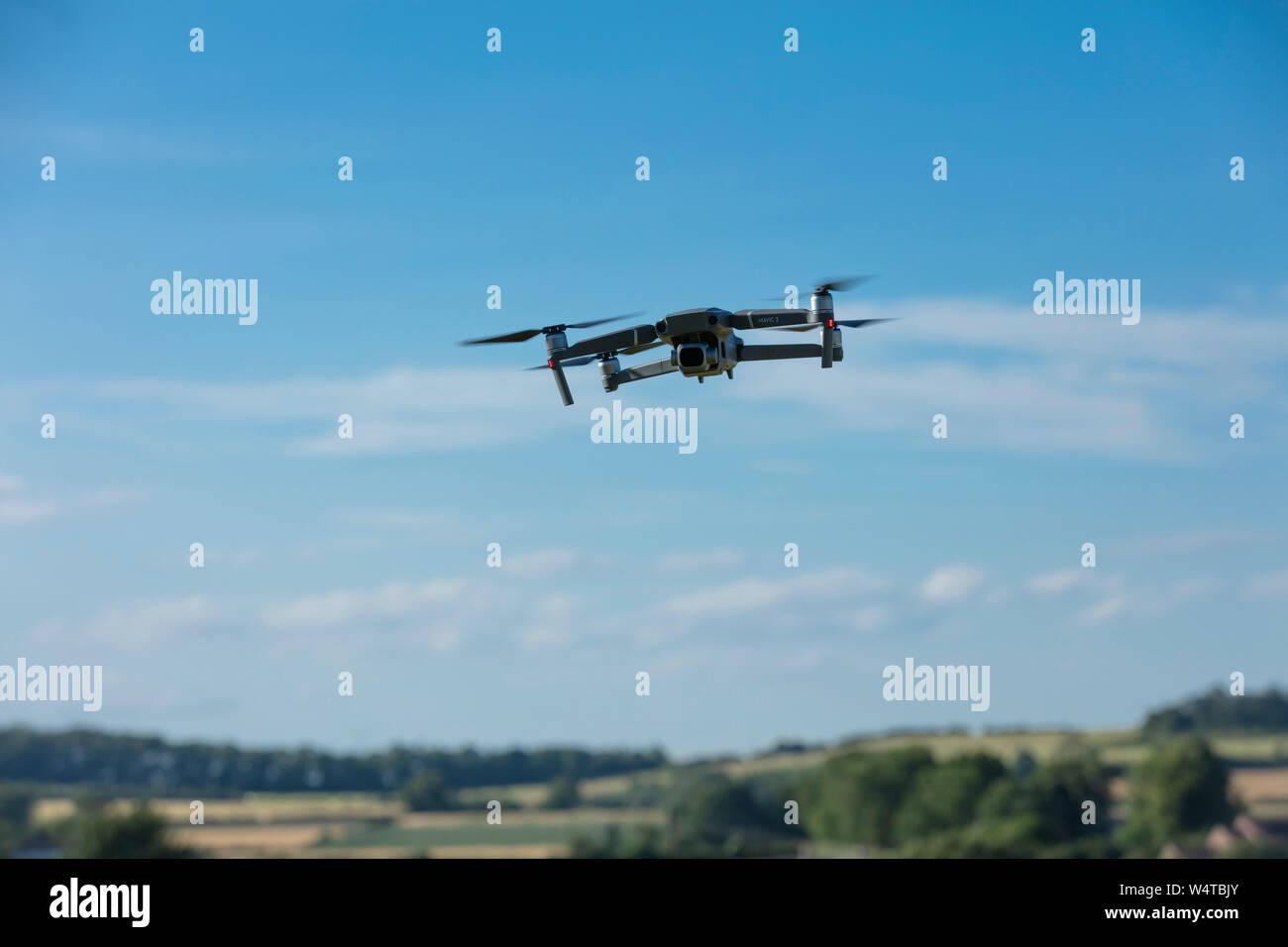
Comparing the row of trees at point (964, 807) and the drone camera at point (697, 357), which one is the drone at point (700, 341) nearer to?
the drone camera at point (697, 357)

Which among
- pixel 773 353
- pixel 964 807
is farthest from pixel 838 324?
pixel 964 807

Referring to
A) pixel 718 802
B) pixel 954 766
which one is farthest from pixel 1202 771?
pixel 718 802

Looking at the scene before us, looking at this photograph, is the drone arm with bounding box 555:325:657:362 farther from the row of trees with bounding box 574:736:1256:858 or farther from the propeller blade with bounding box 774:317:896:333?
the row of trees with bounding box 574:736:1256:858

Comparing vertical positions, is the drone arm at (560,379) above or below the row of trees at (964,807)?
above

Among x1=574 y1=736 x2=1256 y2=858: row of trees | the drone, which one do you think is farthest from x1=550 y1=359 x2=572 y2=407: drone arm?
x1=574 y1=736 x2=1256 y2=858: row of trees

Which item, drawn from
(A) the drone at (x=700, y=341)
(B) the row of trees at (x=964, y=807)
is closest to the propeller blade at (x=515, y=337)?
(A) the drone at (x=700, y=341)

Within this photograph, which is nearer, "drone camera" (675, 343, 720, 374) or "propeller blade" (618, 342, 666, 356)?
"drone camera" (675, 343, 720, 374)

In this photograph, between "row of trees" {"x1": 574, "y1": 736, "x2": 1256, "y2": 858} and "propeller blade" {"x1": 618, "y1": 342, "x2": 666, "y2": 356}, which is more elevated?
"propeller blade" {"x1": 618, "y1": 342, "x2": 666, "y2": 356}

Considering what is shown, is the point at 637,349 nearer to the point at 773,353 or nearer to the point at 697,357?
the point at 697,357
